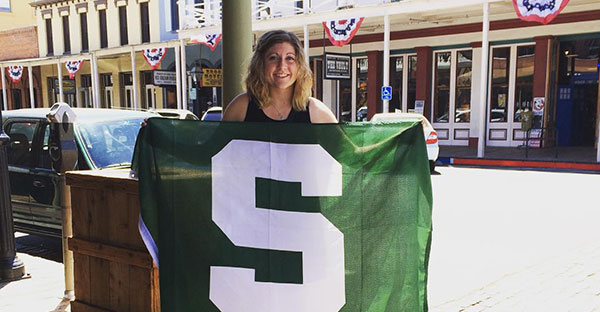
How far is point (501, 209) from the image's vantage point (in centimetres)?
803

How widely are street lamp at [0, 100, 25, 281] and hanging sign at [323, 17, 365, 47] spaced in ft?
40.9

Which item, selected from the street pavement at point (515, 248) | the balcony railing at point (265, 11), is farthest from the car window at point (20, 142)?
the balcony railing at point (265, 11)

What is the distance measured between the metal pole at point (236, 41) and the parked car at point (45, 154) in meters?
2.81

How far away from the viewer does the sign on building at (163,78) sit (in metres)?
23.6

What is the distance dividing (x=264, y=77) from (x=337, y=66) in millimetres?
15187

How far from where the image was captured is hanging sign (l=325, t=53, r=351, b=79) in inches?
688

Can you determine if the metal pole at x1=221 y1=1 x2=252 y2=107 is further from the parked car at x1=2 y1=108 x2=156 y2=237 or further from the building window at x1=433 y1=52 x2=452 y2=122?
the building window at x1=433 y1=52 x2=452 y2=122

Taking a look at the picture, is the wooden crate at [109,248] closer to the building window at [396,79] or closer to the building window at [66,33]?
the building window at [396,79]

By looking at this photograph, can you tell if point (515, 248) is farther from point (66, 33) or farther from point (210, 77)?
point (66, 33)

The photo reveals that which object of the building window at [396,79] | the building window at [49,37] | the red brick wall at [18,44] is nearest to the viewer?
the building window at [396,79]

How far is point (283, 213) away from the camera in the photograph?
2654mm

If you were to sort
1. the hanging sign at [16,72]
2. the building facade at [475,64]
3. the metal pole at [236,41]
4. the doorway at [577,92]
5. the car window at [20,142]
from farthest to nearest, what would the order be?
the hanging sign at [16,72]
the doorway at [577,92]
the building facade at [475,64]
the car window at [20,142]
the metal pole at [236,41]

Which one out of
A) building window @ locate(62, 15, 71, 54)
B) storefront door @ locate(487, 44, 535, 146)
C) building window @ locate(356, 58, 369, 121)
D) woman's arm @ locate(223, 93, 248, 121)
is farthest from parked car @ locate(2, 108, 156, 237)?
building window @ locate(62, 15, 71, 54)

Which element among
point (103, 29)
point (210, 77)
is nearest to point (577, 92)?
point (210, 77)
